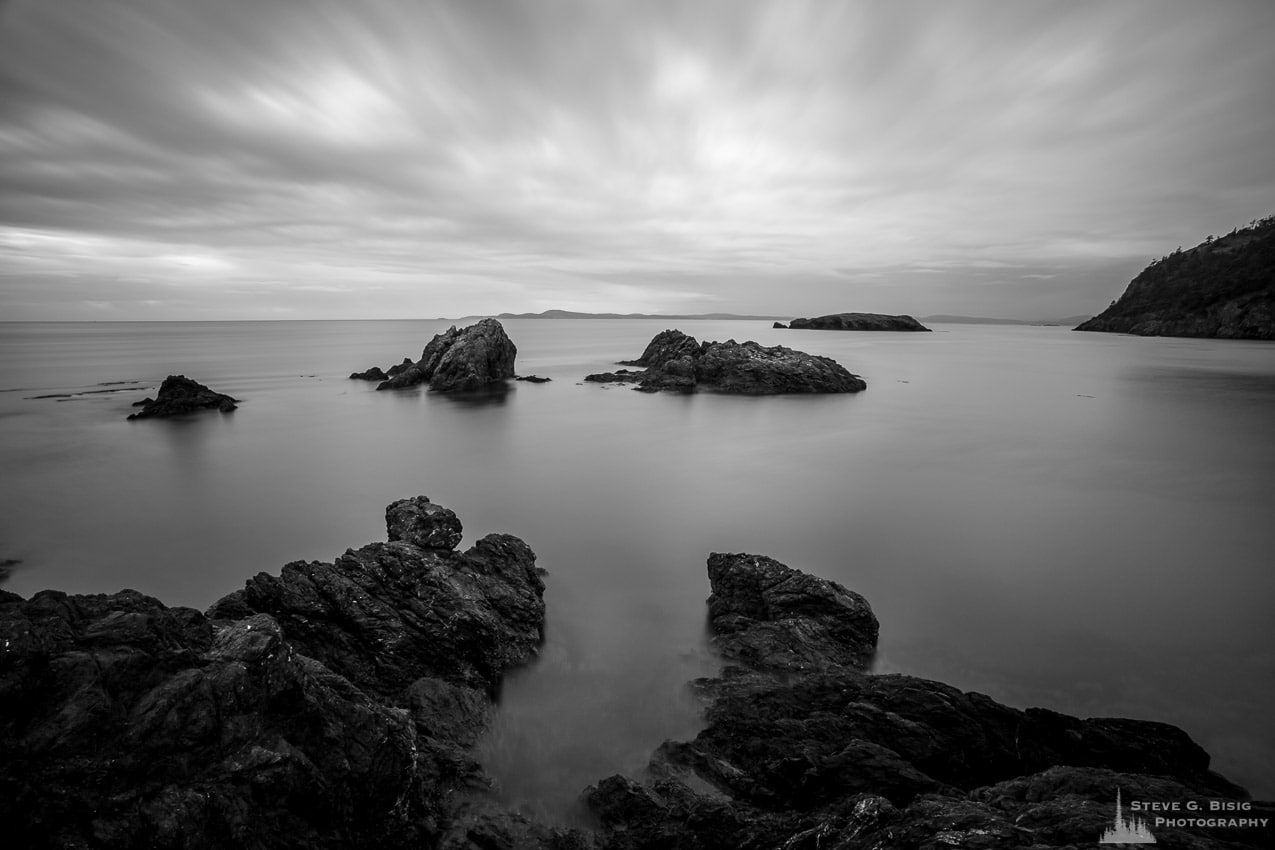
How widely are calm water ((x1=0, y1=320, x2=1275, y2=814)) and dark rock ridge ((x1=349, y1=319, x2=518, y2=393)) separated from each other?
574 centimetres

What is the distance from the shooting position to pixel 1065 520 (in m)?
13.3

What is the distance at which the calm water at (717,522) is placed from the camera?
23.7ft

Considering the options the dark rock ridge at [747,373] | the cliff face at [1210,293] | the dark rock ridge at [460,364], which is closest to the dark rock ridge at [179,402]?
the dark rock ridge at [460,364]

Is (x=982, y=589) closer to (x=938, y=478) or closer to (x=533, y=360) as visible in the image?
(x=938, y=478)

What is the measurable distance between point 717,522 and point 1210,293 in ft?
383

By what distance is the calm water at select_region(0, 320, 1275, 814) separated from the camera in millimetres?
7234

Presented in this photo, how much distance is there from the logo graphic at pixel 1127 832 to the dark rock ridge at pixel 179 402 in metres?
31.8

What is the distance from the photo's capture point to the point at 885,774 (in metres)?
4.86

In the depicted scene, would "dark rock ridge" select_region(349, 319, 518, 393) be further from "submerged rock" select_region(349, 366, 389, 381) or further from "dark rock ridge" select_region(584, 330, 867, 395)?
"dark rock ridge" select_region(584, 330, 867, 395)

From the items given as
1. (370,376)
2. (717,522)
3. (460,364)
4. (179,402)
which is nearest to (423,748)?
(717,522)

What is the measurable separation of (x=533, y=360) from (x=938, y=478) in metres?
46.1

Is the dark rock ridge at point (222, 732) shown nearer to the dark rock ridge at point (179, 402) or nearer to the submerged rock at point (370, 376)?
the dark rock ridge at point (179, 402)

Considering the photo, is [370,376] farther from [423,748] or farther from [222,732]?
[222,732]

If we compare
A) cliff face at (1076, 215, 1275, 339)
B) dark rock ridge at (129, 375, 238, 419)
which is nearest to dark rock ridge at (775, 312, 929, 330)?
cliff face at (1076, 215, 1275, 339)
